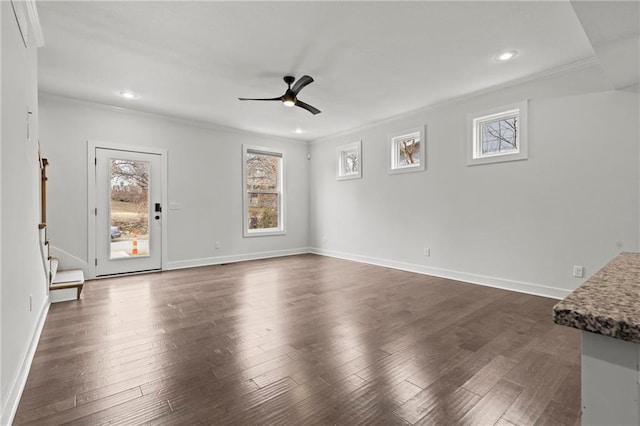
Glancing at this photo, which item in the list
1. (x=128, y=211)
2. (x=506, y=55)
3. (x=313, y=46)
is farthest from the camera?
(x=128, y=211)

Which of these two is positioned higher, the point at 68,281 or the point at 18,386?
the point at 68,281

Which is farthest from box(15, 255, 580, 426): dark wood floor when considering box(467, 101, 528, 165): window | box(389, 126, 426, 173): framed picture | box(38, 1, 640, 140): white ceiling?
box(38, 1, 640, 140): white ceiling

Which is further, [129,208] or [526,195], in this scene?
[129,208]

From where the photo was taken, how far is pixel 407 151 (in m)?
5.45

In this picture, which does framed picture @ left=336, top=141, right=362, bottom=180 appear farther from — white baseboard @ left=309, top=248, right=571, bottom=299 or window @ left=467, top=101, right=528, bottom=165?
window @ left=467, top=101, right=528, bottom=165

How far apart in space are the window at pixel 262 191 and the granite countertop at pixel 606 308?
6.05m

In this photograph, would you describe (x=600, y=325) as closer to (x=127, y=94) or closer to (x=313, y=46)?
(x=313, y=46)

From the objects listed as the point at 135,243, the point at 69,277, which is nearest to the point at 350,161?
the point at 135,243

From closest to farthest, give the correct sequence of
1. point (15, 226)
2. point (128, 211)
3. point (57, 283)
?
point (15, 226) → point (57, 283) → point (128, 211)

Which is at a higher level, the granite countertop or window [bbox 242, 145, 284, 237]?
window [bbox 242, 145, 284, 237]

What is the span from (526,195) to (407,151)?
2052 mm

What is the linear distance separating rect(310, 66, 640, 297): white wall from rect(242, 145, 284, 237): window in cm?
215

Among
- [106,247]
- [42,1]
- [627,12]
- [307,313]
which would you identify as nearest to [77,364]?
[307,313]

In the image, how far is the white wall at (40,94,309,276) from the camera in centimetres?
450
